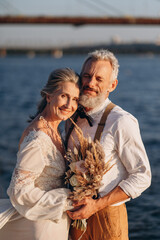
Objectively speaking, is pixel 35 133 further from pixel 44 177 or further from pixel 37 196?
pixel 37 196

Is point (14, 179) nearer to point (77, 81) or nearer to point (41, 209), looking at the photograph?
point (41, 209)

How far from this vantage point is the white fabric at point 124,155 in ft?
8.26

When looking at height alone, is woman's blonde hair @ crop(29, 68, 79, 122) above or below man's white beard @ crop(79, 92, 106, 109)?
above

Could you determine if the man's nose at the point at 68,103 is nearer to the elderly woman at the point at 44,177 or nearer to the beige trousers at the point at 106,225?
the elderly woman at the point at 44,177

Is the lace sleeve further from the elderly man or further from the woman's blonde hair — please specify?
the woman's blonde hair

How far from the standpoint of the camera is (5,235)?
258cm

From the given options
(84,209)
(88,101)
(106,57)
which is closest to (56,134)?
(88,101)

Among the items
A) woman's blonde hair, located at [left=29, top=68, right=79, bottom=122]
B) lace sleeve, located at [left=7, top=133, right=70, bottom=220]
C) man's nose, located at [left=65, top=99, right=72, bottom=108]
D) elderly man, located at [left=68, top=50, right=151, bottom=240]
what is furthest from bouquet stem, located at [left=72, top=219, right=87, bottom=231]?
woman's blonde hair, located at [left=29, top=68, right=79, bottom=122]

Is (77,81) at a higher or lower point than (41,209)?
higher

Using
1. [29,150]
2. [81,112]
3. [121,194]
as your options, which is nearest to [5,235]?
[29,150]

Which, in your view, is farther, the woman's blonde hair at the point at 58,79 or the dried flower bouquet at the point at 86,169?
the woman's blonde hair at the point at 58,79

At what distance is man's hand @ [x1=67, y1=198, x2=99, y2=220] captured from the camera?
2418 mm

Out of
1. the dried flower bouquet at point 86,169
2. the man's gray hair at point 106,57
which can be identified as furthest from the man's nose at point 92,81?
the dried flower bouquet at point 86,169

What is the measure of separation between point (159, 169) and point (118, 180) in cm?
672
